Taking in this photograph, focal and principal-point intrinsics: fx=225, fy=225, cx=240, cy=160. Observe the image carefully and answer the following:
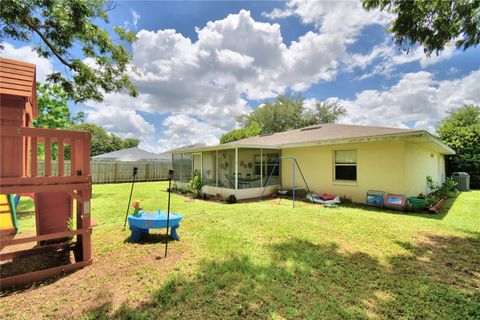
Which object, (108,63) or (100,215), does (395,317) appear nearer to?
(100,215)

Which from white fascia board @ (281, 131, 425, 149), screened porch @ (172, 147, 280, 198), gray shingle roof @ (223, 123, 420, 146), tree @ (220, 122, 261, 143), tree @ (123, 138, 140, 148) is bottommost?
screened porch @ (172, 147, 280, 198)

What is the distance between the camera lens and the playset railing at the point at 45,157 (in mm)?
3187

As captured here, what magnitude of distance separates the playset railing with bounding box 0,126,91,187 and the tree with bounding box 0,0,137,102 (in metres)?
4.24

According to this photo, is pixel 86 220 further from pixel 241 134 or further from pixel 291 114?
pixel 291 114

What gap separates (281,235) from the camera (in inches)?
209

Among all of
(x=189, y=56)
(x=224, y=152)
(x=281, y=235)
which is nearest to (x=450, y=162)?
(x=224, y=152)

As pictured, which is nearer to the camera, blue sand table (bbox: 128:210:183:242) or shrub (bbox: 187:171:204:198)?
blue sand table (bbox: 128:210:183:242)

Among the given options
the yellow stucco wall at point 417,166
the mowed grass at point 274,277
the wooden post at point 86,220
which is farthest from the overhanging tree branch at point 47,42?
the yellow stucco wall at point 417,166

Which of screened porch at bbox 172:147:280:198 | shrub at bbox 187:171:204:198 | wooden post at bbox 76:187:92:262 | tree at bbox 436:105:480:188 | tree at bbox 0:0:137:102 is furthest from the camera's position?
tree at bbox 436:105:480:188

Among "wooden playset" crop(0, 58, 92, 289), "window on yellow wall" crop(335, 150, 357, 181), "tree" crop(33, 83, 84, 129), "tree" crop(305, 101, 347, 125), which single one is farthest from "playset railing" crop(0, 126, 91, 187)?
"tree" crop(305, 101, 347, 125)

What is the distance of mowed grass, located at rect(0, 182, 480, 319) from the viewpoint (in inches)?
103

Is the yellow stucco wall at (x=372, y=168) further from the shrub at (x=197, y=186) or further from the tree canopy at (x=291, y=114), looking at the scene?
the tree canopy at (x=291, y=114)

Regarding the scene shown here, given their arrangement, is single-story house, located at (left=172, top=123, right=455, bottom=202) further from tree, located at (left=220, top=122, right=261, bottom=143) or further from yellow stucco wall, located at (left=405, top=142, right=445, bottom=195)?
tree, located at (left=220, top=122, right=261, bottom=143)

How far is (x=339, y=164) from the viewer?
33.4ft
